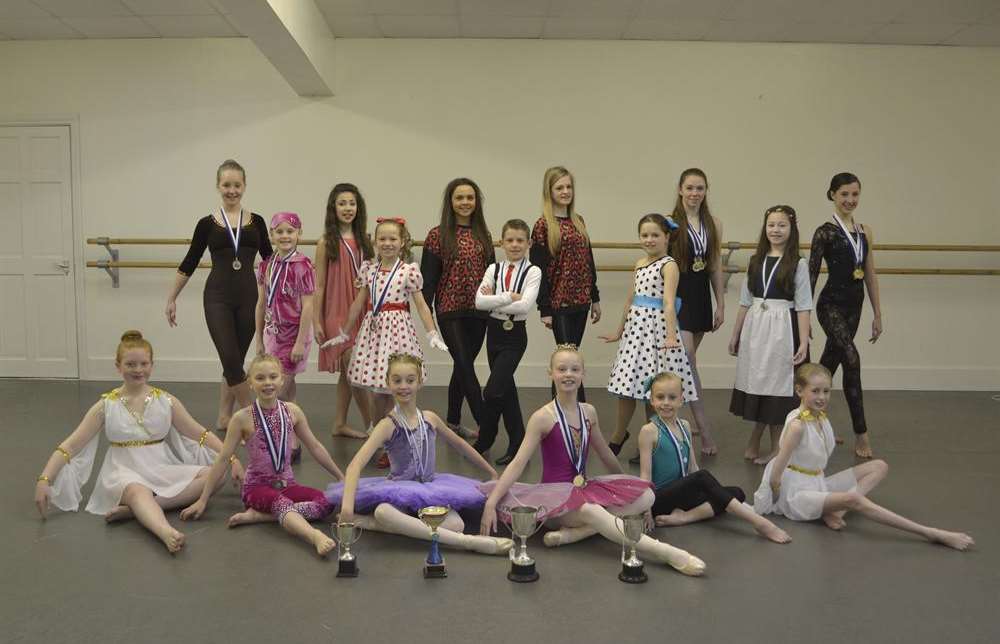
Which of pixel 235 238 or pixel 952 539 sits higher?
pixel 235 238

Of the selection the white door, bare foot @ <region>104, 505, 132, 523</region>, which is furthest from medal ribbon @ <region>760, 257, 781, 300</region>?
the white door

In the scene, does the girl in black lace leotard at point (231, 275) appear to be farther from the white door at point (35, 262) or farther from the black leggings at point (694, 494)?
the white door at point (35, 262)

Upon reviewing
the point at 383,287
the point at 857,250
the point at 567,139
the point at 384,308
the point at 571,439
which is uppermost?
the point at 567,139

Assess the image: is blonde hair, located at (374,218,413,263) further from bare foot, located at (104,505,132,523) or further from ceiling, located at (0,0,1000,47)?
ceiling, located at (0,0,1000,47)

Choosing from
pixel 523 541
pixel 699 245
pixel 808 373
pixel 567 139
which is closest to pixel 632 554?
pixel 523 541

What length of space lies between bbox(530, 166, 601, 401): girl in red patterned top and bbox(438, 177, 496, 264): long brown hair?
0.88 feet

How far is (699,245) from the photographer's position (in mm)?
4527

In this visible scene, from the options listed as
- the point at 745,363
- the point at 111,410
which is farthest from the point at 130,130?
the point at 745,363

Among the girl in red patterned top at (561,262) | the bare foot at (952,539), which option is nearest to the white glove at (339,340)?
the girl in red patterned top at (561,262)

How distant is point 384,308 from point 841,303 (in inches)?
95.4

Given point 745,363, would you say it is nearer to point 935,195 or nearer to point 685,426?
point 685,426

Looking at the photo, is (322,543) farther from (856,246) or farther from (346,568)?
(856,246)

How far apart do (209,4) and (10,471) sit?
341cm

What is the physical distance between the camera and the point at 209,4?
5.86 meters
